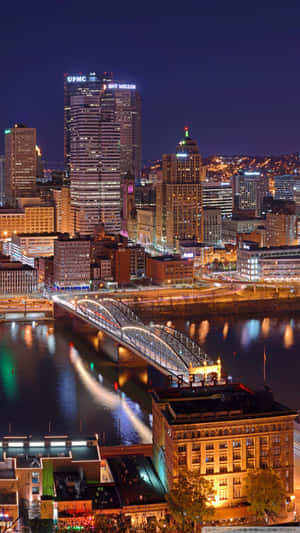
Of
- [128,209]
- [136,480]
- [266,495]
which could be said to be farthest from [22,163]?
[266,495]

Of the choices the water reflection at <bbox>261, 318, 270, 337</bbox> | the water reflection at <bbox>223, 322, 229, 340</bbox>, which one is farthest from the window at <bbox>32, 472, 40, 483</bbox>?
the water reflection at <bbox>261, 318, 270, 337</bbox>

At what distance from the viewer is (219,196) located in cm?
5078

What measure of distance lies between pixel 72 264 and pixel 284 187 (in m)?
25.4

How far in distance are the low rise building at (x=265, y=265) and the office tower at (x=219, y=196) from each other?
1158 centimetres

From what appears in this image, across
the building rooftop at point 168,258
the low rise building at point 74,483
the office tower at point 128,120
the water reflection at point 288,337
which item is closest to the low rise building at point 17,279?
the building rooftop at point 168,258

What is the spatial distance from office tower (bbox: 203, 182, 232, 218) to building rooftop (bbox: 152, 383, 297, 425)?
3625cm

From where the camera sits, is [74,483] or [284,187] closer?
[74,483]

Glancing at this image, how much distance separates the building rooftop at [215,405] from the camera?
1284 centimetres

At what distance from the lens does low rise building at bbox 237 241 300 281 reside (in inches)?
1483

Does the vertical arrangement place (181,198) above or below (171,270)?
above

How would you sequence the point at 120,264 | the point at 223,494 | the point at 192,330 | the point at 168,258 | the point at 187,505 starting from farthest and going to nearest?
the point at 168,258 < the point at 120,264 < the point at 192,330 < the point at 223,494 < the point at 187,505

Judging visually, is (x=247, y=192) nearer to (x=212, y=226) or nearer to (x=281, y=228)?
(x=212, y=226)

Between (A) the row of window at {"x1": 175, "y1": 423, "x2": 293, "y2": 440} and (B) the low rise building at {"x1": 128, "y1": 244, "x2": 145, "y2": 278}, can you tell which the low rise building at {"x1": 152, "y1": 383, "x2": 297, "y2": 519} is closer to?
(A) the row of window at {"x1": 175, "y1": 423, "x2": 293, "y2": 440}

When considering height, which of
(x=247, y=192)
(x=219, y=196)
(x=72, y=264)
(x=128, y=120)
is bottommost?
(x=72, y=264)
